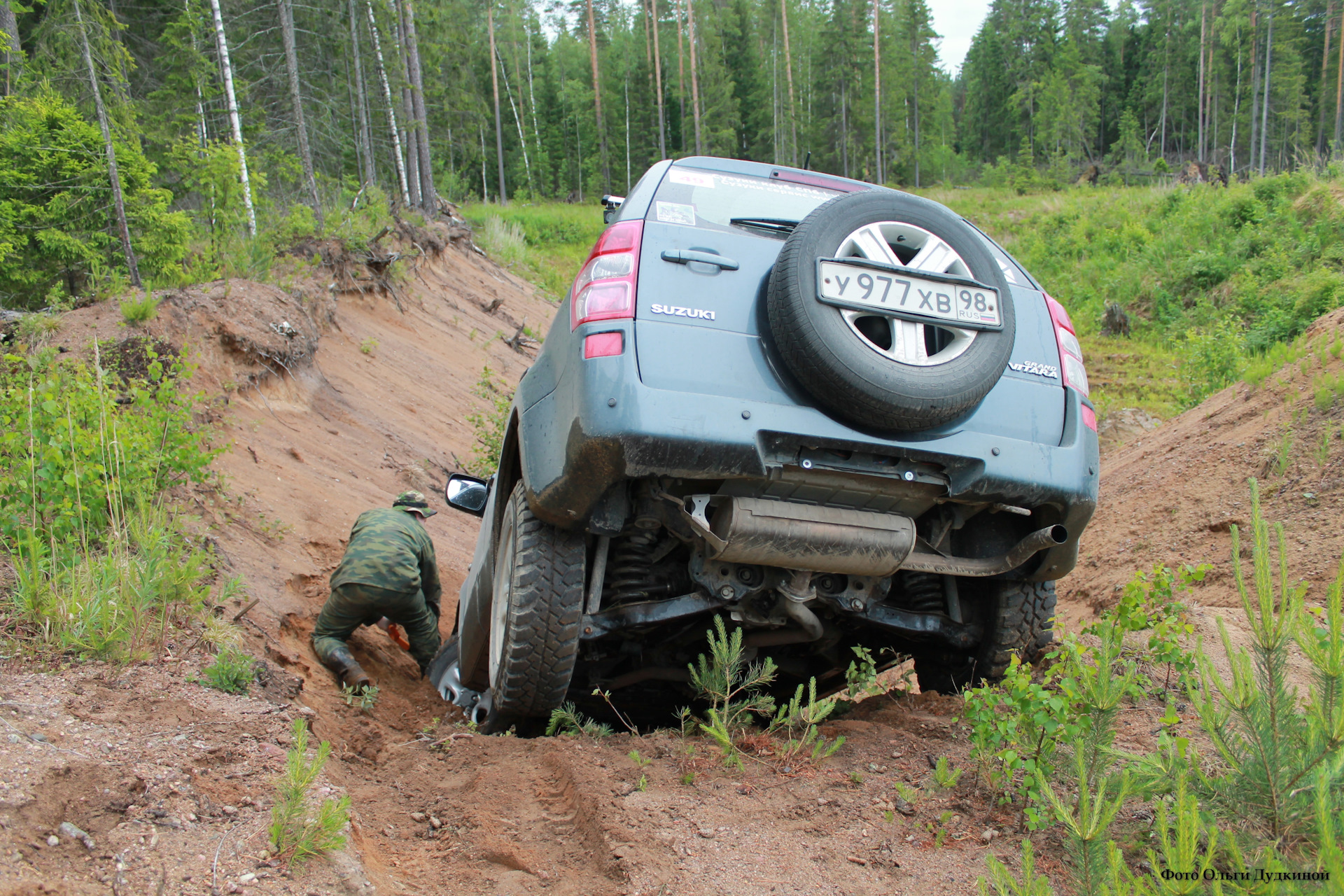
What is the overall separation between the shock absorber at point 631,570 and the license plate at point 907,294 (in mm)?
1126

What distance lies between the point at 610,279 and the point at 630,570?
1.07 m

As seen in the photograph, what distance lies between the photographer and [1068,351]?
330 centimetres

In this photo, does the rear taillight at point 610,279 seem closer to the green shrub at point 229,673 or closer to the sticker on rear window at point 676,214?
the sticker on rear window at point 676,214

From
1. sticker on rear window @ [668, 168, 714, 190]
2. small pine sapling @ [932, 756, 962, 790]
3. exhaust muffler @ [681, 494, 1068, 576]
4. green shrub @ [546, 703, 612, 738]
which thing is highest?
sticker on rear window @ [668, 168, 714, 190]

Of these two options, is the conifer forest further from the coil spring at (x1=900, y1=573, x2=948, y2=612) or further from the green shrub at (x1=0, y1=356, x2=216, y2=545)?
the coil spring at (x1=900, y1=573, x2=948, y2=612)

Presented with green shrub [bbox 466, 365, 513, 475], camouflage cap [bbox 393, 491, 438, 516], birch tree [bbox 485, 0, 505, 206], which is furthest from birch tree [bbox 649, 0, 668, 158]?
camouflage cap [bbox 393, 491, 438, 516]

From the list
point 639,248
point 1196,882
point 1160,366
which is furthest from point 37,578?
point 1160,366

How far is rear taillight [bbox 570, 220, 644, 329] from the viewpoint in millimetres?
2871

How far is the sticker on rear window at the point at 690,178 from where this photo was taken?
3389 mm

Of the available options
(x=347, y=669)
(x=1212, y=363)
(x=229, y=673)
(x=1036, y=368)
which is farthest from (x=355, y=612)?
(x=1212, y=363)

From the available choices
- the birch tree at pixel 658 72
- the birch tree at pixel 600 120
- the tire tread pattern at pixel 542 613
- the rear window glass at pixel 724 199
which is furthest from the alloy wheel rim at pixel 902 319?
the birch tree at pixel 600 120

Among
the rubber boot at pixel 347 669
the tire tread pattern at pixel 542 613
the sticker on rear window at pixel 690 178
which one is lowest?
the rubber boot at pixel 347 669

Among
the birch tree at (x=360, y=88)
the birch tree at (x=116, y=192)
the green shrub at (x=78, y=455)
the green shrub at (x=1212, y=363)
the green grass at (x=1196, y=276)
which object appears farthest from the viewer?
the birch tree at (x=360, y=88)

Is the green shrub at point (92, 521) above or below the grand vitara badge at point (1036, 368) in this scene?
below
